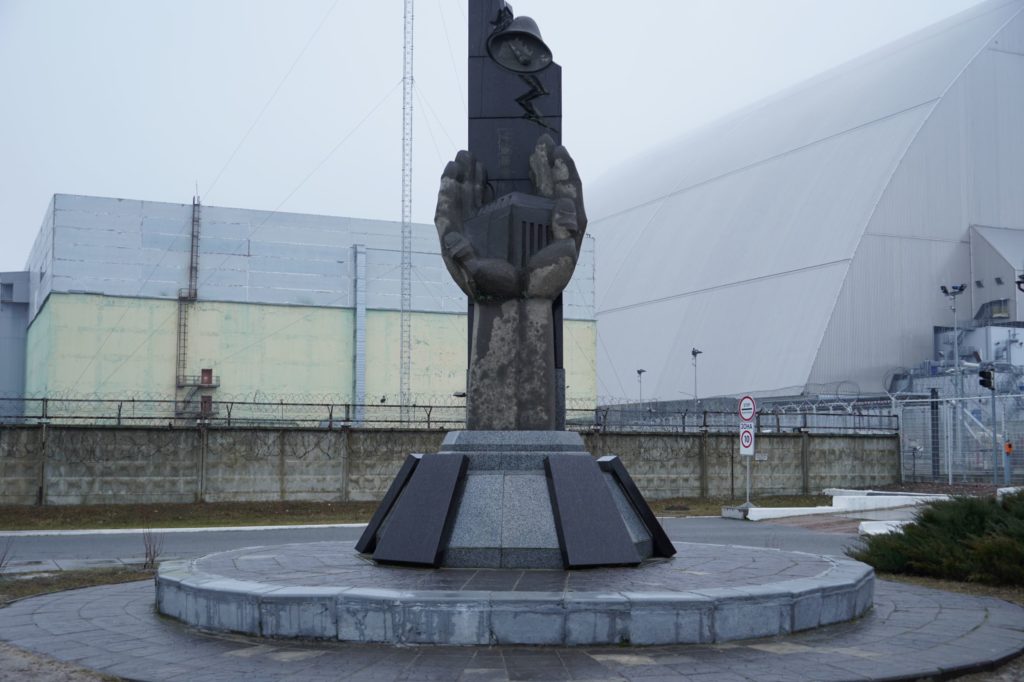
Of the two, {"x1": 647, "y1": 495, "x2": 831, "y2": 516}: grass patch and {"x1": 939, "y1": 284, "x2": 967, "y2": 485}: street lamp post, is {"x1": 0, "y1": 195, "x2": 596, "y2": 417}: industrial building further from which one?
{"x1": 939, "y1": 284, "x2": 967, "y2": 485}: street lamp post

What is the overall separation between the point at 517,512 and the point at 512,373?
189 centimetres

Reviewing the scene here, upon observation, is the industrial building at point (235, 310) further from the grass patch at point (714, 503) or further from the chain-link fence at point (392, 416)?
the grass patch at point (714, 503)

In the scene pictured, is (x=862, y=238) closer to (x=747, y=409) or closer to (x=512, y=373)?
(x=747, y=409)

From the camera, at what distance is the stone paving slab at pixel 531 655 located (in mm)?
6422

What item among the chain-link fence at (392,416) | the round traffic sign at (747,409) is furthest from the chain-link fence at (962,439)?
the round traffic sign at (747,409)

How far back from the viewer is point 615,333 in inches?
2601

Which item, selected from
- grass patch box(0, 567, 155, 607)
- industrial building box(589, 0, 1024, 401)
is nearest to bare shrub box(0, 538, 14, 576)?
grass patch box(0, 567, 155, 607)

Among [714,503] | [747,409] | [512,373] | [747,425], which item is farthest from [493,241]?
[714,503]

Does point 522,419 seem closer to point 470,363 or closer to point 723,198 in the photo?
point 470,363

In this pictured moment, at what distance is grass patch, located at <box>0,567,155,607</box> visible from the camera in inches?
439

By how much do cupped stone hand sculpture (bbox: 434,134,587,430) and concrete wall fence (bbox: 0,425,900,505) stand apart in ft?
57.7

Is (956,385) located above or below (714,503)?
above

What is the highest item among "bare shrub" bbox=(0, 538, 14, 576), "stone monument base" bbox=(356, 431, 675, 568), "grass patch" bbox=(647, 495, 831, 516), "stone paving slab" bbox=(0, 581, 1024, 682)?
"stone monument base" bbox=(356, 431, 675, 568)

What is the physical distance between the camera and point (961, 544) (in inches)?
492
